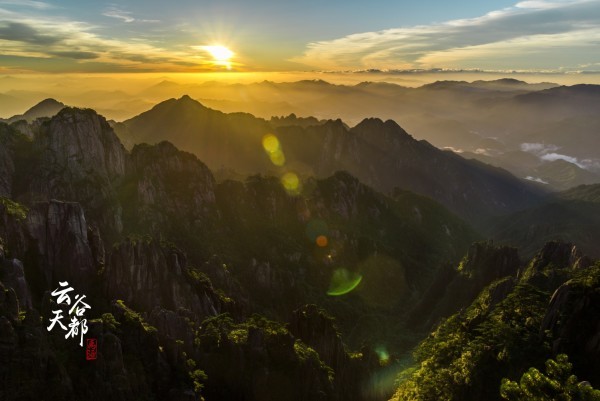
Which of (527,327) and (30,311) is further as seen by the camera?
(527,327)

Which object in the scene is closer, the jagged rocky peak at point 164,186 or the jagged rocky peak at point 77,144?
the jagged rocky peak at point 77,144

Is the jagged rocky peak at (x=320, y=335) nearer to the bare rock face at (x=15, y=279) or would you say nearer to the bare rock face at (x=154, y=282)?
the bare rock face at (x=154, y=282)

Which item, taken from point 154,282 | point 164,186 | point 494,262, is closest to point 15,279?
point 154,282

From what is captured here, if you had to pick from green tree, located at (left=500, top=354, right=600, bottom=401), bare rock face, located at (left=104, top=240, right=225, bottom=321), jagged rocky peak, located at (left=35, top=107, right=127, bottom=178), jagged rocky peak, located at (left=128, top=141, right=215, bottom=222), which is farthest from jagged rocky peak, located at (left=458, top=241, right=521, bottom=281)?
jagged rocky peak, located at (left=35, top=107, right=127, bottom=178)

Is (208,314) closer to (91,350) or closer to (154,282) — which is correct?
(154,282)

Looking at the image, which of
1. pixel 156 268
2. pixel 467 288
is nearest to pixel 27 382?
pixel 156 268

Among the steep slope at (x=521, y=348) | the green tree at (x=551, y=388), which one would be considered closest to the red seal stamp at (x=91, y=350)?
Result: the steep slope at (x=521, y=348)

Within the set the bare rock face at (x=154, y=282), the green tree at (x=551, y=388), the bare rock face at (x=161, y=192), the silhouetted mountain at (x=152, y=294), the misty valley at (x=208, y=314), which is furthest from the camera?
the bare rock face at (x=161, y=192)

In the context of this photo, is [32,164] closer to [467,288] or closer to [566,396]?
[467,288]

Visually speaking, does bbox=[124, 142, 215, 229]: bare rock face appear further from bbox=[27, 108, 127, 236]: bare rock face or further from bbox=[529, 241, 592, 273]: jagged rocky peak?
bbox=[529, 241, 592, 273]: jagged rocky peak
